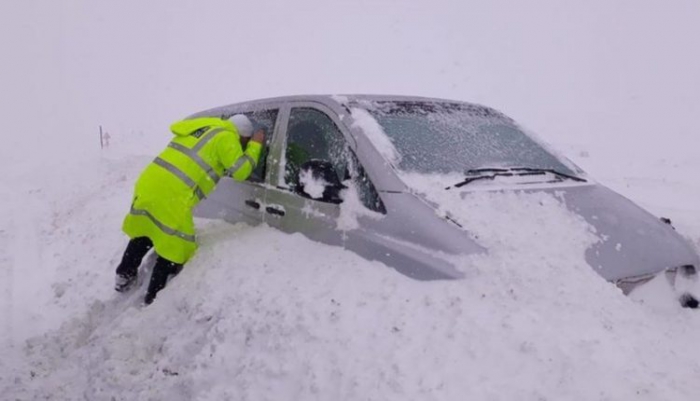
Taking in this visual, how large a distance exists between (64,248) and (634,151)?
43.0 ft

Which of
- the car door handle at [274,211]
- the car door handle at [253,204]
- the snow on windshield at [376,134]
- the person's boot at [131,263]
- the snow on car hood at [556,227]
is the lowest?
the person's boot at [131,263]

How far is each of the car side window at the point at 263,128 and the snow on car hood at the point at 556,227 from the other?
150 cm

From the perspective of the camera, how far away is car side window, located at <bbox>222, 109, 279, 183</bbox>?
4750 mm

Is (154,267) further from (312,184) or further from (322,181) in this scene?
(322,181)

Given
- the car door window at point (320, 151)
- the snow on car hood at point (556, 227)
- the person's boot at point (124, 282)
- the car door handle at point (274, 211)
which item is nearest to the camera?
the snow on car hood at point (556, 227)

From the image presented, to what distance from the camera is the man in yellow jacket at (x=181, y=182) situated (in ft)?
14.7

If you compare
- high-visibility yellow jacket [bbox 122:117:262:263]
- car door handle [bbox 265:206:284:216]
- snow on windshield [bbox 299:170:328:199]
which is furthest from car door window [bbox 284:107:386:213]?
high-visibility yellow jacket [bbox 122:117:262:263]

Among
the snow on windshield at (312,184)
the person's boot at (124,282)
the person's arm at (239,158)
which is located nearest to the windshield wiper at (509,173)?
the snow on windshield at (312,184)

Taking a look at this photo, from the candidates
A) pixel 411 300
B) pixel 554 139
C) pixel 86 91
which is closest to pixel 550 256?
pixel 411 300

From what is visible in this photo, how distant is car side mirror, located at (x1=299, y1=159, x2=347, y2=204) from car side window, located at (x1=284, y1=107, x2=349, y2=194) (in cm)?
12

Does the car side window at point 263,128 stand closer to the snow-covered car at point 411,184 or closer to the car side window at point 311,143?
the snow-covered car at point 411,184

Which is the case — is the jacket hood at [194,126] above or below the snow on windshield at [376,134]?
below

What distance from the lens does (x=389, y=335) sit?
2961mm

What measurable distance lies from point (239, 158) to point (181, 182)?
480mm
